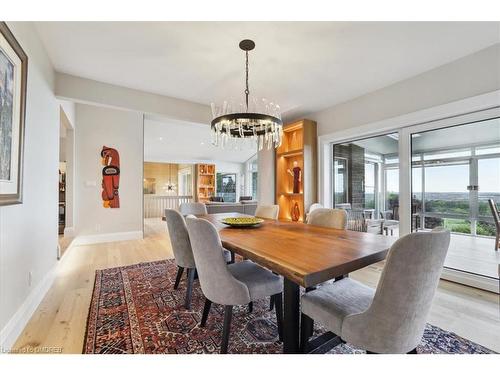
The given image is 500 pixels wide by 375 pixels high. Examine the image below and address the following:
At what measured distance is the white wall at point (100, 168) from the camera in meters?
4.47

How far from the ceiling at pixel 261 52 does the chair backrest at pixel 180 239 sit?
1.65m

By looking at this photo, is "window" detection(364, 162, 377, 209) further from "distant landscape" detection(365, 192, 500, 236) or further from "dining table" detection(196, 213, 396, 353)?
"dining table" detection(196, 213, 396, 353)

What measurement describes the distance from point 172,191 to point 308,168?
8371mm

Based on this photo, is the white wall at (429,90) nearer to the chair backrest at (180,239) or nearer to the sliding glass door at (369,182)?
the sliding glass door at (369,182)

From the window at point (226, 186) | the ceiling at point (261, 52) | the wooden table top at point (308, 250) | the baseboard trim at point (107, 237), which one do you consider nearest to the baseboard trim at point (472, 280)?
the wooden table top at point (308, 250)

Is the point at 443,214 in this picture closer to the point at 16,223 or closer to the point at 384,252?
the point at 384,252

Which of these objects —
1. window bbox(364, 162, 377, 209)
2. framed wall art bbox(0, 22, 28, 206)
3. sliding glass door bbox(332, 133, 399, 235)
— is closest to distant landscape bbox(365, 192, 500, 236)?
sliding glass door bbox(332, 133, 399, 235)

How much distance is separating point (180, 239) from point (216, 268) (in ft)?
2.81

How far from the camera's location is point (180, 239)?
7.20 ft

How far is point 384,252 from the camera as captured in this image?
140 cm

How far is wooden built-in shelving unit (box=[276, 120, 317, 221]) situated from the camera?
4176 millimetres

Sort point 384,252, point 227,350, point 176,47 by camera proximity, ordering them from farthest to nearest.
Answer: point 176,47, point 227,350, point 384,252

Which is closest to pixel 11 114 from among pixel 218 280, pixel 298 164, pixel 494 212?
pixel 218 280

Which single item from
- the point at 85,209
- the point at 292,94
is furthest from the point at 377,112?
the point at 85,209
